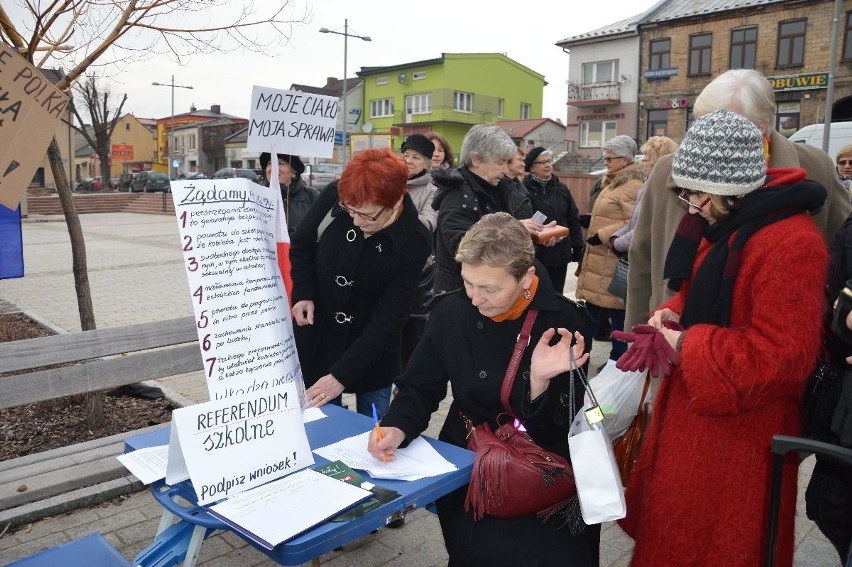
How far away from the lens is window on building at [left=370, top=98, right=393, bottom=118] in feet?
170

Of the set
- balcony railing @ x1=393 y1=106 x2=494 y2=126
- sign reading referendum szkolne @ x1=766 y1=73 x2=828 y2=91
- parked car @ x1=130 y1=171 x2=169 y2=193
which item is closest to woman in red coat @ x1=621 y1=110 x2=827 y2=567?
sign reading referendum szkolne @ x1=766 y1=73 x2=828 y2=91

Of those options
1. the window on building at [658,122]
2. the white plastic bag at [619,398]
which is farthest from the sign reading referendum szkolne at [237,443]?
the window on building at [658,122]

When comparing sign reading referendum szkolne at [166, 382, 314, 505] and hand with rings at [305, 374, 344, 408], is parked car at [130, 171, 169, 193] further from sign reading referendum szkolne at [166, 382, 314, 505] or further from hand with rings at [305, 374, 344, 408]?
sign reading referendum szkolne at [166, 382, 314, 505]

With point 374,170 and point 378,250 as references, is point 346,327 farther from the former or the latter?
point 374,170

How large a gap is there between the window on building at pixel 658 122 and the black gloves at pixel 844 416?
33035 mm

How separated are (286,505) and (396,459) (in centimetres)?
46

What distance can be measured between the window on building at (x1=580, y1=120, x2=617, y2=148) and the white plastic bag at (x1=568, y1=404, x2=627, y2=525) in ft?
117

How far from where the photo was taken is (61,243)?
56.6 feet

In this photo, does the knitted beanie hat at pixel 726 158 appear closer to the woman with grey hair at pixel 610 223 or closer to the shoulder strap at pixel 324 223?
the shoulder strap at pixel 324 223

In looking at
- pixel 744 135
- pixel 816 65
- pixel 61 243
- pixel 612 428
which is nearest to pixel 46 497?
pixel 612 428

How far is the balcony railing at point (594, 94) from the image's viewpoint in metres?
34.4

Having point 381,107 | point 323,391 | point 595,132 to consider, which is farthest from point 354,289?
point 381,107

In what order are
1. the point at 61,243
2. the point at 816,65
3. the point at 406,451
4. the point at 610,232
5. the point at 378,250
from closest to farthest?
the point at 406,451 → the point at 378,250 → the point at 610,232 → the point at 61,243 → the point at 816,65

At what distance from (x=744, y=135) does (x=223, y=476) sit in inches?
68.2
